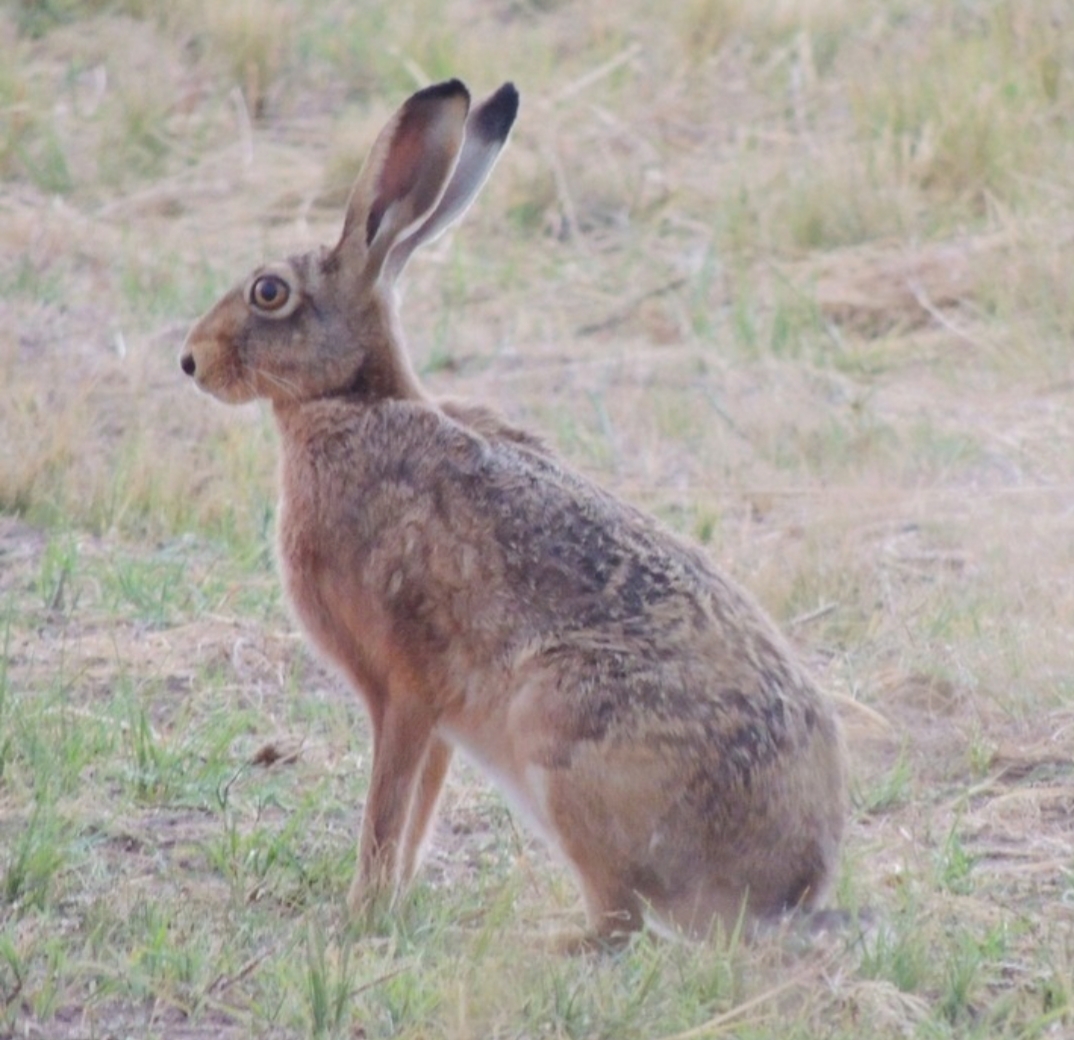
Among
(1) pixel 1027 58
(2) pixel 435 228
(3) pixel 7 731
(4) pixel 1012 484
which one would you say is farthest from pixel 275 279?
(1) pixel 1027 58

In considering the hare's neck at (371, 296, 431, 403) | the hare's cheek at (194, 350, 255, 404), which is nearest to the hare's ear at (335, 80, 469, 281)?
the hare's neck at (371, 296, 431, 403)

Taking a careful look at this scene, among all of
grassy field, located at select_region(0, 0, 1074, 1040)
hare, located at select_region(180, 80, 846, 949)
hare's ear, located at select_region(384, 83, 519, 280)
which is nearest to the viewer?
grassy field, located at select_region(0, 0, 1074, 1040)

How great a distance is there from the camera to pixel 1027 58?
1010 centimetres

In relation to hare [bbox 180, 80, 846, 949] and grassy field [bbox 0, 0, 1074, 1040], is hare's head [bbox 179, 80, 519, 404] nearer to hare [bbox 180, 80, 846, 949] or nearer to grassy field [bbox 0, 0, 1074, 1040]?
hare [bbox 180, 80, 846, 949]

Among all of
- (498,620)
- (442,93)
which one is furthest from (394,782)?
(442,93)

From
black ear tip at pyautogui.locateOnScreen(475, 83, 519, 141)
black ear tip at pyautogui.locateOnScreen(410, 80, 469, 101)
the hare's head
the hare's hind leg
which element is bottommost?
the hare's hind leg

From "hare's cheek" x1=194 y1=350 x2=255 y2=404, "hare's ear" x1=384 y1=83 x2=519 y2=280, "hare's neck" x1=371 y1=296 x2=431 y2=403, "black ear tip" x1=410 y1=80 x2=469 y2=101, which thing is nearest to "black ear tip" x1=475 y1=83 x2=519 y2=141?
"hare's ear" x1=384 y1=83 x2=519 y2=280

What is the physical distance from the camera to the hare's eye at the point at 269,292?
4801 millimetres

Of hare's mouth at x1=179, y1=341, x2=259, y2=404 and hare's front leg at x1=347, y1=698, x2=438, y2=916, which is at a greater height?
hare's mouth at x1=179, y1=341, x2=259, y2=404

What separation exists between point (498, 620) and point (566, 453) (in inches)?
128

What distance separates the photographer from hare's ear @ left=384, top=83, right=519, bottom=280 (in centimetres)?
497

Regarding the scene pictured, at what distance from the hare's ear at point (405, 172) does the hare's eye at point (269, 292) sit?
15 cm

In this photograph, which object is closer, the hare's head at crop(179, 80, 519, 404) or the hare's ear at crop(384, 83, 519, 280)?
the hare's head at crop(179, 80, 519, 404)

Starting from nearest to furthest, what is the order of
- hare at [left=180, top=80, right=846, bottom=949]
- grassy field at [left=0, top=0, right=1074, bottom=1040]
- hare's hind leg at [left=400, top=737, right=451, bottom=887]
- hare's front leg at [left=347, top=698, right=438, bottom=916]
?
1. grassy field at [left=0, top=0, right=1074, bottom=1040]
2. hare at [left=180, top=80, right=846, bottom=949]
3. hare's front leg at [left=347, top=698, right=438, bottom=916]
4. hare's hind leg at [left=400, top=737, right=451, bottom=887]
